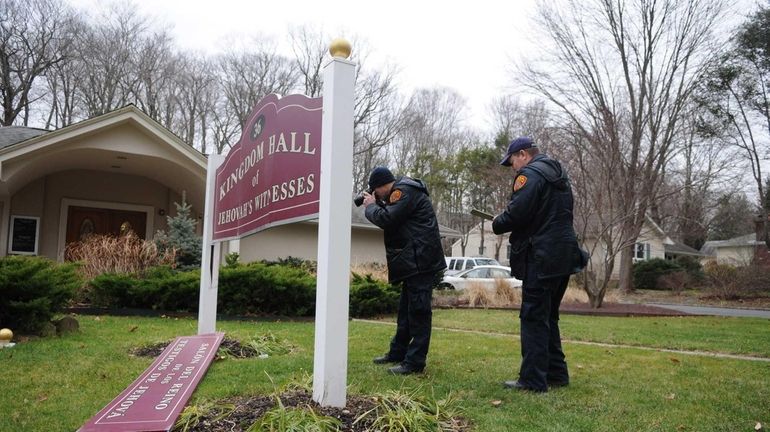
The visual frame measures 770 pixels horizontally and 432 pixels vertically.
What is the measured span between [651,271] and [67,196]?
1130 inches

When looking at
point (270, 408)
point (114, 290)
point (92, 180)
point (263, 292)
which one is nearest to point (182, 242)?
point (114, 290)

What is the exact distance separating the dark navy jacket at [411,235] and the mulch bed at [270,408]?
4.52 ft

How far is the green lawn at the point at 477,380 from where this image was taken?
142 inches

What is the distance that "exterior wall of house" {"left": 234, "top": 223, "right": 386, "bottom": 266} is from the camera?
1867 centimetres

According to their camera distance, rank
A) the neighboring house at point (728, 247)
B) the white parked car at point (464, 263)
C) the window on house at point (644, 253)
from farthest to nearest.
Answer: the neighboring house at point (728, 247) < the window on house at point (644, 253) < the white parked car at point (464, 263)

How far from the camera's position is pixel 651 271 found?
3153 cm

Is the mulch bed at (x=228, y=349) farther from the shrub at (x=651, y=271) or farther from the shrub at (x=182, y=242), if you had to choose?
the shrub at (x=651, y=271)

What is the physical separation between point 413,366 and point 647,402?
1.80 m

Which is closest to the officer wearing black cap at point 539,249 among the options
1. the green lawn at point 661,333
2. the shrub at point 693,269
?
the green lawn at point 661,333

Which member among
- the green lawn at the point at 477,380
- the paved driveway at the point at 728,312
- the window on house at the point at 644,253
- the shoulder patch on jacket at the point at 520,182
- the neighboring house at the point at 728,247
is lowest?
the paved driveway at the point at 728,312

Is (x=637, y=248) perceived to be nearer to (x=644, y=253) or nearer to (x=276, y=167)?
(x=644, y=253)

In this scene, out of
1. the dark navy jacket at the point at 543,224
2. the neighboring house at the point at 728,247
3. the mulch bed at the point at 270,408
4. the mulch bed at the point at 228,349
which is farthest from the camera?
the neighboring house at the point at 728,247

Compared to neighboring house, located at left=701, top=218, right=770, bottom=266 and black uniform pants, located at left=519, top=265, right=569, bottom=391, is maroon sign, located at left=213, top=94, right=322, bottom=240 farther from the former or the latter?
neighboring house, located at left=701, top=218, right=770, bottom=266

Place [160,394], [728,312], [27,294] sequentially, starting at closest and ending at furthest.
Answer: [160,394] → [27,294] → [728,312]
